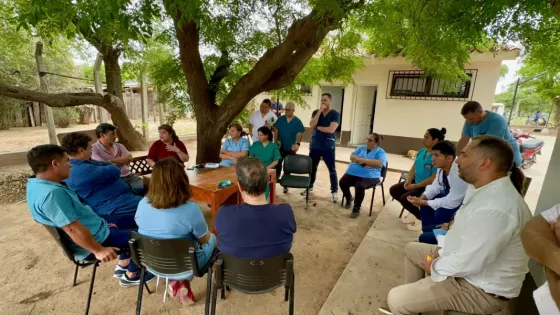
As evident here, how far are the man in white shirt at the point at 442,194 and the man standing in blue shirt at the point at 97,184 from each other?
9.05 feet

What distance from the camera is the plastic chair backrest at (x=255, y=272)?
154 centimetres

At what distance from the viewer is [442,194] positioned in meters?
2.74

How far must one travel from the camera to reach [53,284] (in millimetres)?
2291

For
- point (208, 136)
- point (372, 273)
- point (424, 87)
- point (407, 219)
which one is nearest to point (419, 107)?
point (424, 87)

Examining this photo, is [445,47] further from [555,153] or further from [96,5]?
[96,5]

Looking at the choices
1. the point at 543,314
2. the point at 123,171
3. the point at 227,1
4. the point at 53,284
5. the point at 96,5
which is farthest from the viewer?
the point at 123,171

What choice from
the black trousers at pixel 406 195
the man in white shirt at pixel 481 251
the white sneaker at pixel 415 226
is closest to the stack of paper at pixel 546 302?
the man in white shirt at pixel 481 251

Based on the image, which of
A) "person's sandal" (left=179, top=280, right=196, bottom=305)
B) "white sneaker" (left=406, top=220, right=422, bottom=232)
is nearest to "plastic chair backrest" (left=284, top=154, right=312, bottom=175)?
"white sneaker" (left=406, top=220, right=422, bottom=232)

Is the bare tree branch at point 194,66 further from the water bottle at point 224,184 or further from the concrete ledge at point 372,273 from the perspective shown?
the concrete ledge at point 372,273

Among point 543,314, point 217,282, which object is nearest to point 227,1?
point 217,282

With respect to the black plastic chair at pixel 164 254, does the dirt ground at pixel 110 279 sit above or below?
below

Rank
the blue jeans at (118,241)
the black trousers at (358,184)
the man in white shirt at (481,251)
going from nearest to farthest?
the man in white shirt at (481,251), the blue jeans at (118,241), the black trousers at (358,184)

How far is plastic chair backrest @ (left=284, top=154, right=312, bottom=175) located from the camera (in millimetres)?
4125

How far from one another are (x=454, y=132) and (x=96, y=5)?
318 inches
